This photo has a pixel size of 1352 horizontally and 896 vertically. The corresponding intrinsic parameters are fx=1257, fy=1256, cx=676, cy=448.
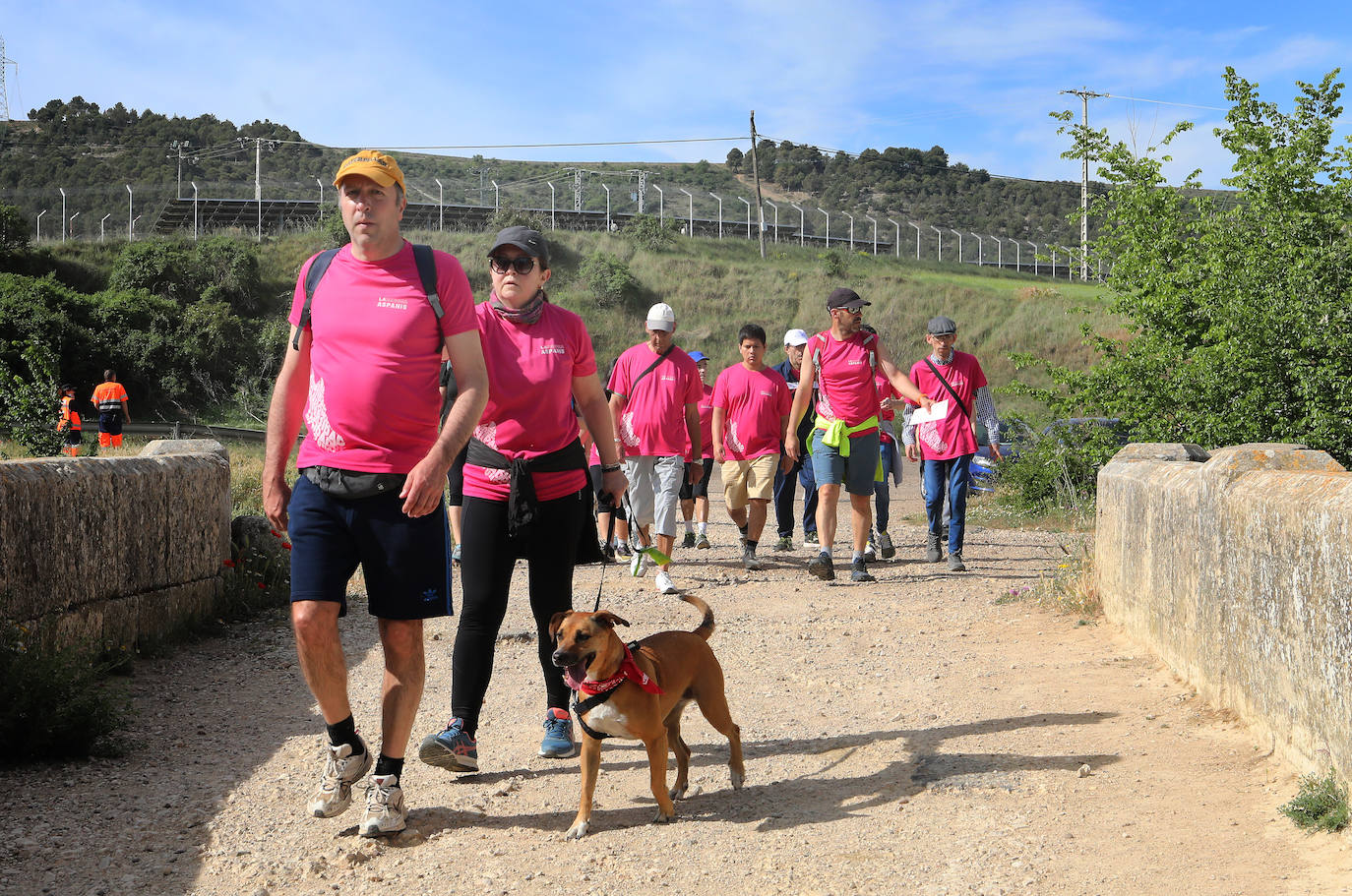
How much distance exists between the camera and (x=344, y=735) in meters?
4.17

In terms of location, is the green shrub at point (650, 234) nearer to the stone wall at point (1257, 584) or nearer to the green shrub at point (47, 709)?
the stone wall at point (1257, 584)

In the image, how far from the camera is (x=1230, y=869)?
365cm

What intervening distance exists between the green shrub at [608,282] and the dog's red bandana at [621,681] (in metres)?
43.0

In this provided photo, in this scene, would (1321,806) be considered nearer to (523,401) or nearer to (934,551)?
(523,401)

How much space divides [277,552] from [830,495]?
157 inches

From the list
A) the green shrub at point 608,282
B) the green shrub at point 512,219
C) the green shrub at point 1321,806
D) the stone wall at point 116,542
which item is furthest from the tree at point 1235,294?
the green shrub at point 512,219

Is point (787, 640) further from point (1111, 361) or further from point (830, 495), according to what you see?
point (1111, 361)

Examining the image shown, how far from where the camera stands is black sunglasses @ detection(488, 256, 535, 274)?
4941 mm

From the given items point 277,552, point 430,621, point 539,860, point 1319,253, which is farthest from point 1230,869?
point 1319,253

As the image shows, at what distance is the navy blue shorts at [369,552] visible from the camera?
404 centimetres

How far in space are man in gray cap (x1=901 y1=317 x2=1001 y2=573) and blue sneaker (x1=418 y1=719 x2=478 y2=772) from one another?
19.3ft

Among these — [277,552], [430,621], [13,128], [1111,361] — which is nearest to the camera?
[430,621]

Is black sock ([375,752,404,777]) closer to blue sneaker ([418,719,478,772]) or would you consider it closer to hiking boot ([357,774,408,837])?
hiking boot ([357,774,408,837])

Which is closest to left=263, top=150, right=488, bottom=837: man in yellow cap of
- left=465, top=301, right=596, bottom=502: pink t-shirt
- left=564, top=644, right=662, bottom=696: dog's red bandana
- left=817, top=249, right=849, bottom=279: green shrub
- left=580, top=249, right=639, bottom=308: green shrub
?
left=564, top=644, right=662, bottom=696: dog's red bandana
